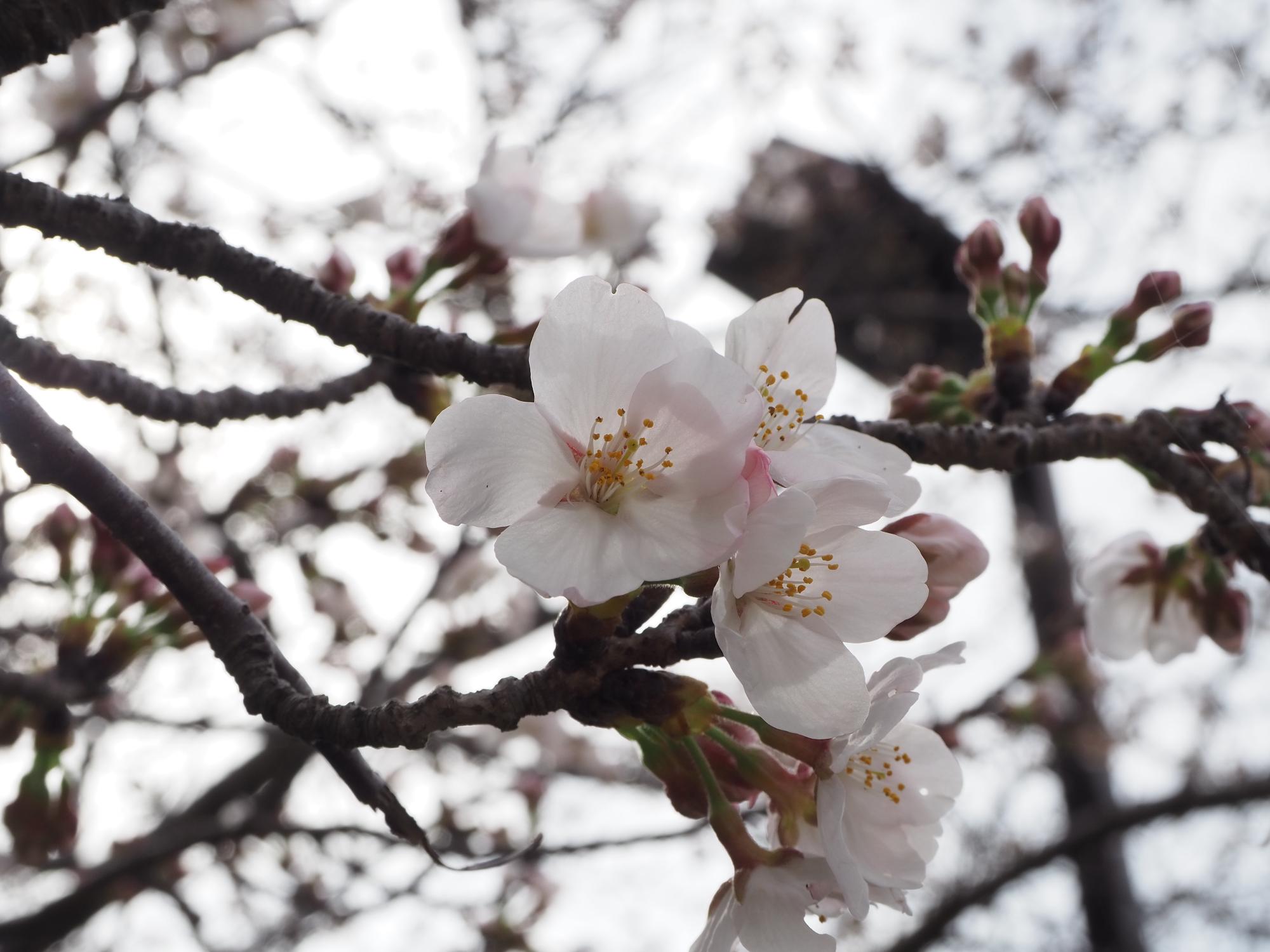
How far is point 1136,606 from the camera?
1414mm

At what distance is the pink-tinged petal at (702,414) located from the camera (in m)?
0.65

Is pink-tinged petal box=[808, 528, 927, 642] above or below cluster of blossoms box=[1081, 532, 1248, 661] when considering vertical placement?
below

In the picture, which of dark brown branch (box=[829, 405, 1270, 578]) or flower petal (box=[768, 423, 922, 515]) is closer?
flower petal (box=[768, 423, 922, 515])

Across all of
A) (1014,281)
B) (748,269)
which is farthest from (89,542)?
(748,269)

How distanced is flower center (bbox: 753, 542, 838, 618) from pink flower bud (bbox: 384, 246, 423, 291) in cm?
92

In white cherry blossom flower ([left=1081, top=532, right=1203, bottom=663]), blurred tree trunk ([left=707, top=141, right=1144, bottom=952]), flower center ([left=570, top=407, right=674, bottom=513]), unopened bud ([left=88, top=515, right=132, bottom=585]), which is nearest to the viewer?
flower center ([left=570, top=407, right=674, bottom=513])

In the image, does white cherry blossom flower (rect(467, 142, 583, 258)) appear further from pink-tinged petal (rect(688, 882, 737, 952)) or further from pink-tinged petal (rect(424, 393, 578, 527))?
pink-tinged petal (rect(688, 882, 737, 952))

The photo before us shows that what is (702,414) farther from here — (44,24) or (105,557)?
(105,557)

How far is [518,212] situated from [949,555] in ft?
2.92

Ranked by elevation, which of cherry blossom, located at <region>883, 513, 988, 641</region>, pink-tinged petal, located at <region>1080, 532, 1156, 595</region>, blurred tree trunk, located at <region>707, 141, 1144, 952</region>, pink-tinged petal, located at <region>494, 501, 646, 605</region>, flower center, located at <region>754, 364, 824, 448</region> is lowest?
pink-tinged petal, located at <region>494, 501, 646, 605</region>

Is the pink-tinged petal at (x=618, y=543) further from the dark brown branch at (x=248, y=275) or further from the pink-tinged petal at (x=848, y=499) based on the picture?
the dark brown branch at (x=248, y=275)

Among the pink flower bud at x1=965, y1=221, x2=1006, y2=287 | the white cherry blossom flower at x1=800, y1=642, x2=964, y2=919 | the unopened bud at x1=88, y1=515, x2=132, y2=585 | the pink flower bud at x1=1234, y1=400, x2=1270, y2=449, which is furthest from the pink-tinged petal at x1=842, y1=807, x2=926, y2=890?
the unopened bud at x1=88, y1=515, x2=132, y2=585

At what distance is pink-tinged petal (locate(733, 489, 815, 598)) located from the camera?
61 cm

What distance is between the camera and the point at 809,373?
2.88 ft
